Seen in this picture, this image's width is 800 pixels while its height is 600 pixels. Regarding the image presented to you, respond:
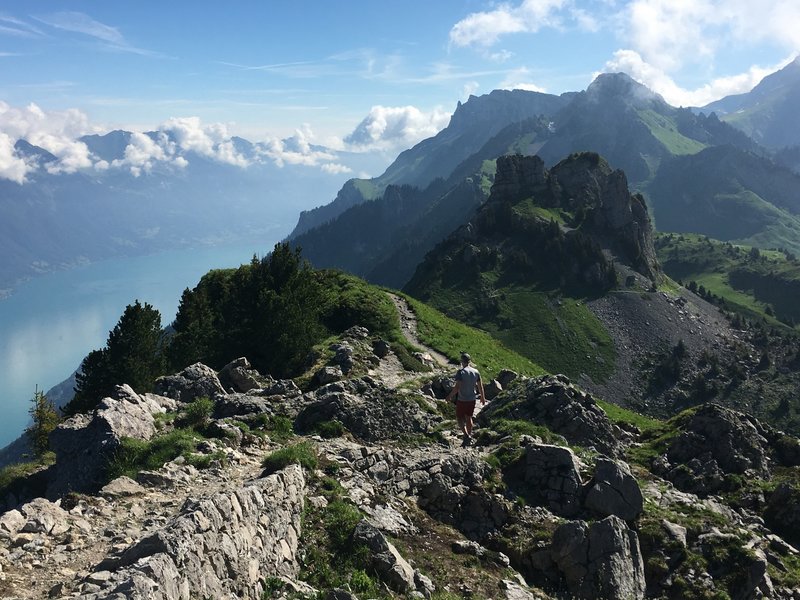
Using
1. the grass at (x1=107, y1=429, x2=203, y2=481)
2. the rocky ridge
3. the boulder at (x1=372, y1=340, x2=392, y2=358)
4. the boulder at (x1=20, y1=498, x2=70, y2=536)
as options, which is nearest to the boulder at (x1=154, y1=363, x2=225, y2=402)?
the rocky ridge

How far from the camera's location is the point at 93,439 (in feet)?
58.8

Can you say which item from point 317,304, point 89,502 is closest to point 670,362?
point 317,304

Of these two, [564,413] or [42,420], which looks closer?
[564,413]

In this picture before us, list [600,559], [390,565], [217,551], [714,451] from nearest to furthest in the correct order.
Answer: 1. [217,551]
2. [390,565]
3. [600,559]
4. [714,451]

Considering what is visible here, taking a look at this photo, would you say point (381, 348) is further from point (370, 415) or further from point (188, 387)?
point (370, 415)

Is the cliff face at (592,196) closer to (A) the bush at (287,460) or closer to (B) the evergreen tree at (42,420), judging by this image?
(B) the evergreen tree at (42,420)

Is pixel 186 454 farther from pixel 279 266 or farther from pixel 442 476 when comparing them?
pixel 279 266

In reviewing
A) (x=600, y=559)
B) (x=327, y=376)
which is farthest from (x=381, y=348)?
(x=600, y=559)

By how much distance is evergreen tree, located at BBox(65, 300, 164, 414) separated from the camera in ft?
121

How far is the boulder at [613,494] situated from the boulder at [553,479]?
50 cm

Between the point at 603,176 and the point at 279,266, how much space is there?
14850cm

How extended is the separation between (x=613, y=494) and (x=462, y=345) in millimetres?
38690

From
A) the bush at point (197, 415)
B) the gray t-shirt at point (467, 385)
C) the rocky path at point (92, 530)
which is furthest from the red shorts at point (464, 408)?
the bush at point (197, 415)

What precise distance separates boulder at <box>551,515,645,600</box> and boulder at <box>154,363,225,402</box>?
688 inches
